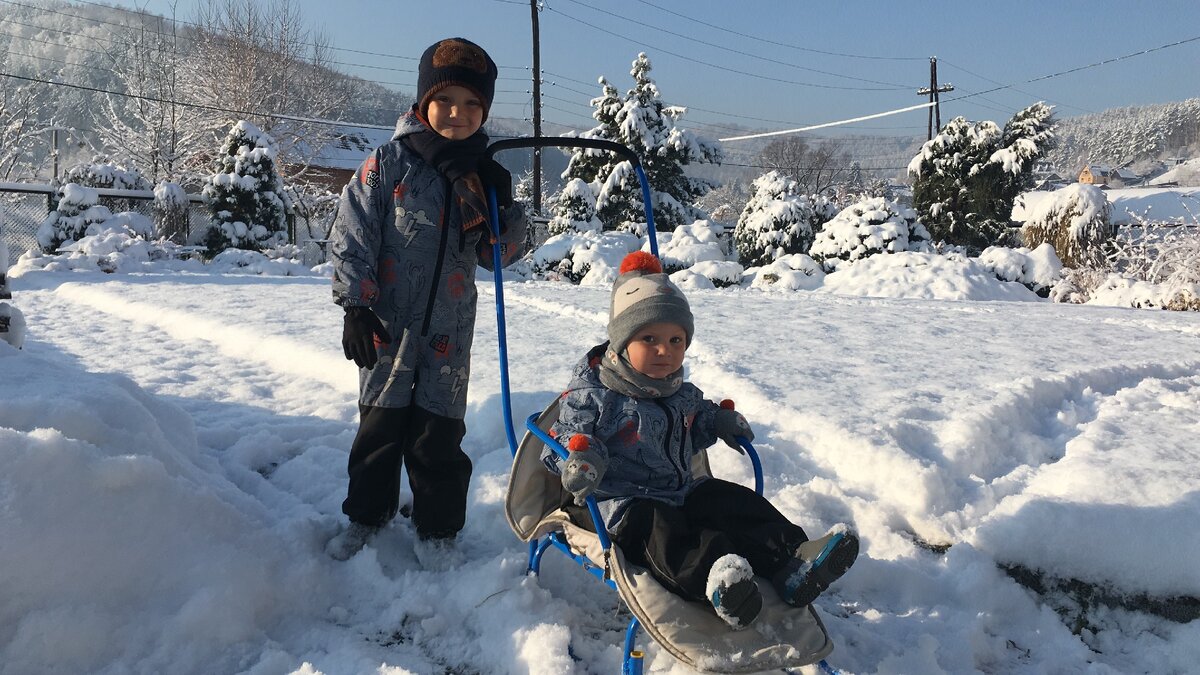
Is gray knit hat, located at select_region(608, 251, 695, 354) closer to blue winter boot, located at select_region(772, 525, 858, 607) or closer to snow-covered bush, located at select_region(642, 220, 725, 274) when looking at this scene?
blue winter boot, located at select_region(772, 525, 858, 607)

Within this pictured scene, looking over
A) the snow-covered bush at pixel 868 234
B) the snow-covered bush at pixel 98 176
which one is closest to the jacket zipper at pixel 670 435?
the snow-covered bush at pixel 868 234

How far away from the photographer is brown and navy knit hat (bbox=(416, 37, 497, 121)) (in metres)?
2.41

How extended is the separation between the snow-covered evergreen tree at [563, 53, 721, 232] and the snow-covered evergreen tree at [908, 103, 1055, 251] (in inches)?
233

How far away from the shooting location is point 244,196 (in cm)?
1548

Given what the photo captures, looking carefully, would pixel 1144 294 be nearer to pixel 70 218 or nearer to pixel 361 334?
pixel 361 334

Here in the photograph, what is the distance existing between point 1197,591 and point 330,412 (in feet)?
12.9

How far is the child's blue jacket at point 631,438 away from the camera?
2326 millimetres

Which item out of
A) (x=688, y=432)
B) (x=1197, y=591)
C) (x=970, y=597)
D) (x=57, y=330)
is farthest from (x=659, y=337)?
(x=57, y=330)

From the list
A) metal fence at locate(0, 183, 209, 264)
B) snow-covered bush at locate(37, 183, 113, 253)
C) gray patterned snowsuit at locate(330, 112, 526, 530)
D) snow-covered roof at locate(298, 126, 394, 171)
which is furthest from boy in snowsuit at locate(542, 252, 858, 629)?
snow-covered roof at locate(298, 126, 394, 171)

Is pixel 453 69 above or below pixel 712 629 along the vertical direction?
above

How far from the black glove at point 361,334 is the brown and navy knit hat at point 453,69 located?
0.72 meters

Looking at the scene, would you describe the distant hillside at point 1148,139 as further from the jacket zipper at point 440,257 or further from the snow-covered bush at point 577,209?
the jacket zipper at point 440,257

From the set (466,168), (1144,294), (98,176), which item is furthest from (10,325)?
(98,176)

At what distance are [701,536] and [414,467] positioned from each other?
3.79 feet
